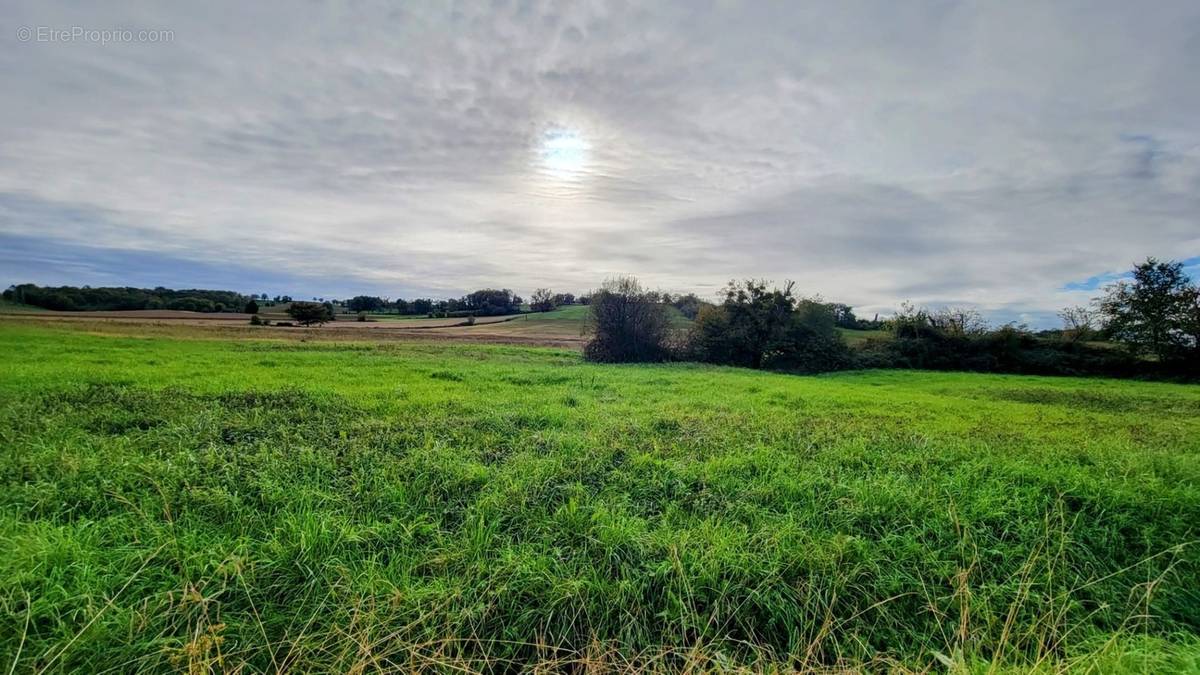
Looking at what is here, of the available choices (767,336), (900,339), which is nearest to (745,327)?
(767,336)

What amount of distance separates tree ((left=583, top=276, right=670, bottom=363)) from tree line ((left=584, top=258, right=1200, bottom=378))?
7cm

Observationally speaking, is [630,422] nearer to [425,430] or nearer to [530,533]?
[425,430]

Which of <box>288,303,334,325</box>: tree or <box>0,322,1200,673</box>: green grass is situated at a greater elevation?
<box>288,303,334,325</box>: tree

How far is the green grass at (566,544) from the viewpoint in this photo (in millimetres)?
3248

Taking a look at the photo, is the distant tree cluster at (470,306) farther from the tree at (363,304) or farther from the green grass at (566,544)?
the green grass at (566,544)

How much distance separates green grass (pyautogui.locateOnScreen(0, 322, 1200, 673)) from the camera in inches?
128

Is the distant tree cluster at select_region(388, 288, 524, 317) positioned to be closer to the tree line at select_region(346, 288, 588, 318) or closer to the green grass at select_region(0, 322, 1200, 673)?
the tree line at select_region(346, 288, 588, 318)

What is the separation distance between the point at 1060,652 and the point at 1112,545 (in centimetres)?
239

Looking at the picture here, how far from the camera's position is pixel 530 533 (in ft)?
15.3

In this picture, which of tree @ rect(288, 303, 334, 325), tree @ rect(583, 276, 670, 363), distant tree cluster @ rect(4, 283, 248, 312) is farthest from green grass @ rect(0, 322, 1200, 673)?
tree @ rect(288, 303, 334, 325)

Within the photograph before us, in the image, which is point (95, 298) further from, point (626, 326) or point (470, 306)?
point (470, 306)

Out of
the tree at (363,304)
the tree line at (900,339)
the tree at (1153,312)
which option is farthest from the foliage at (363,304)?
the tree at (1153,312)

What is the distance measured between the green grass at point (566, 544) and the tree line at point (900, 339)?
24.3 meters

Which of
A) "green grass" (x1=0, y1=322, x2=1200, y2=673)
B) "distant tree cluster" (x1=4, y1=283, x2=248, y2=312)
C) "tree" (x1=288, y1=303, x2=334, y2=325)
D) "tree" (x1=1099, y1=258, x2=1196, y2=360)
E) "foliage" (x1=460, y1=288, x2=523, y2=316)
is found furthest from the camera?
"foliage" (x1=460, y1=288, x2=523, y2=316)
